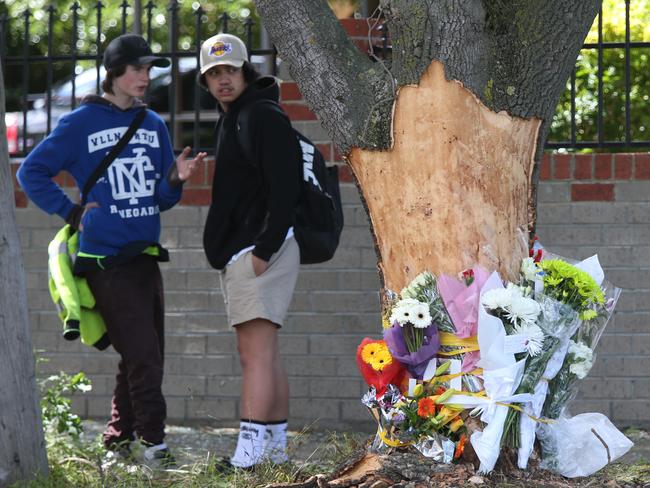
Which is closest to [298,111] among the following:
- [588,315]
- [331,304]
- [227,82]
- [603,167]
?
[331,304]

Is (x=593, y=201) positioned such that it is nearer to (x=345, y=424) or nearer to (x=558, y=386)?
(x=345, y=424)

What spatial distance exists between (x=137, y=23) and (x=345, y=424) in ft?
8.91


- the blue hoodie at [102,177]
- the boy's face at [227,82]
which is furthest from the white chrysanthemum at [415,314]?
the blue hoodie at [102,177]

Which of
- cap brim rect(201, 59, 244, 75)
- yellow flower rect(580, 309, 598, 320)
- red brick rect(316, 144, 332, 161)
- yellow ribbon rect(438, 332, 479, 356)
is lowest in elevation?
yellow ribbon rect(438, 332, 479, 356)

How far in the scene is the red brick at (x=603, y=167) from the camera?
5.88 m

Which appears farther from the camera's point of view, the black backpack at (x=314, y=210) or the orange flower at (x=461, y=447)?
the black backpack at (x=314, y=210)

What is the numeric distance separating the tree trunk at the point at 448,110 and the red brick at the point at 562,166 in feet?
6.63

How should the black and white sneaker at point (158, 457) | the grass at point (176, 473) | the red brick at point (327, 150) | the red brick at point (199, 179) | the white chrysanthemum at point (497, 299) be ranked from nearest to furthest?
the white chrysanthemum at point (497, 299), the grass at point (176, 473), the black and white sneaker at point (158, 457), the red brick at point (327, 150), the red brick at point (199, 179)

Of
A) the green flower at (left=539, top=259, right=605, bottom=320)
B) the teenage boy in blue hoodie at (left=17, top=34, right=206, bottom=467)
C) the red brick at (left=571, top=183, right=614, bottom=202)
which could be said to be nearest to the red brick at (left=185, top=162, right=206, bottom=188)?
the teenage boy in blue hoodie at (left=17, top=34, right=206, bottom=467)

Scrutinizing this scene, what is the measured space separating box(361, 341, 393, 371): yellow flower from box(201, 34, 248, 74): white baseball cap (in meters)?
1.56

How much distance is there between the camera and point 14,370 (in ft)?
14.7

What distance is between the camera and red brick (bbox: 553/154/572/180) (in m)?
5.90

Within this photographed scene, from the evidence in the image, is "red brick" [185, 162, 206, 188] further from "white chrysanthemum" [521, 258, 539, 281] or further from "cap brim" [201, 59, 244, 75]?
"white chrysanthemum" [521, 258, 539, 281]

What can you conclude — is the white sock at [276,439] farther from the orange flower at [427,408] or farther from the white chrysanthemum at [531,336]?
the white chrysanthemum at [531,336]
